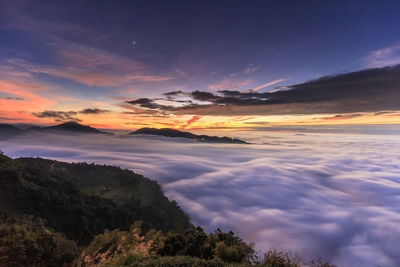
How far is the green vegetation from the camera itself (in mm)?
10516

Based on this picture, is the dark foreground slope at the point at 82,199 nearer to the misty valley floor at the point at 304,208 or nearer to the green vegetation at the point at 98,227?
the green vegetation at the point at 98,227

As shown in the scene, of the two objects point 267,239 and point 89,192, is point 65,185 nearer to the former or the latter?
point 89,192

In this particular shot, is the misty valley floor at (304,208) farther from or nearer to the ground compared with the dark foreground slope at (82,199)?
nearer to the ground

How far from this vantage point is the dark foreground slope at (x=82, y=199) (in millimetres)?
44031

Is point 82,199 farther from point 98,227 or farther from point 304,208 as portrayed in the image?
point 304,208

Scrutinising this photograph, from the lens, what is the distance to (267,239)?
60.8 m

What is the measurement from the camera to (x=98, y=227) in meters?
58.2

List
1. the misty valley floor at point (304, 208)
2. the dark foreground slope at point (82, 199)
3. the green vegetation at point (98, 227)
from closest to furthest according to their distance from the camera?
the green vegetation at point (98, 227), the dark foreground slope at point (82, 199), the misty valley floor at point (304, 208)

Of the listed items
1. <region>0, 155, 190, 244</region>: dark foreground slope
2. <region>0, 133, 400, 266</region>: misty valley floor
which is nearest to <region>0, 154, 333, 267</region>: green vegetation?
<region>0, 155, 190, 244</region>: dark foreground slope

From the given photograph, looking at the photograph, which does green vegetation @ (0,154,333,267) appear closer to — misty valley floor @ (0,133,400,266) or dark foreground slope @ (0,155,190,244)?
dark foreground slope @ (0,155,190,244)

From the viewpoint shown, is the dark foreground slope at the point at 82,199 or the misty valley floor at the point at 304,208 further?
the misty valley floor at the point at 304,208

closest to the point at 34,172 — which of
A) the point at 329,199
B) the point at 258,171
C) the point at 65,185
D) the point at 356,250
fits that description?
the point at 65,185

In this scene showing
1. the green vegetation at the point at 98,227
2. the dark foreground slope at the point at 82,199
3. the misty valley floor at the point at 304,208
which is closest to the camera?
the green vegetation at the point at 98,227

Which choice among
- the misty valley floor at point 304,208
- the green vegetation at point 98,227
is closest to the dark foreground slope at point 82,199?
the green vegetation at point 98,227
